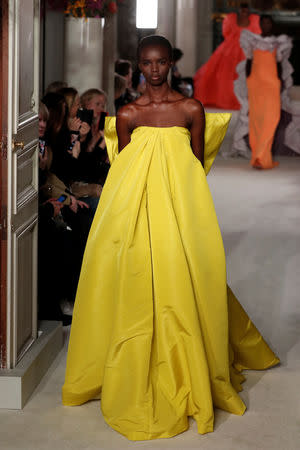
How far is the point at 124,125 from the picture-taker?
3332mm

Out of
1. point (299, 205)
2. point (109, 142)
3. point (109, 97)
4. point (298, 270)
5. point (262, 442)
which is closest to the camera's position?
point (262, 442)

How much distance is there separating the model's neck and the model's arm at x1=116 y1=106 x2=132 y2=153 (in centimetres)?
10

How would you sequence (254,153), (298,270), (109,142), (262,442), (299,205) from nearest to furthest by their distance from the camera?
(262,442) < (109,142) < (298,270) < (299,205) < (254,153)

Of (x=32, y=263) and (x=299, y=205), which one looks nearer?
(x=32, y=263)

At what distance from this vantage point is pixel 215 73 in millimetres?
14727

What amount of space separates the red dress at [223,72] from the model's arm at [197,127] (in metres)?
11.1

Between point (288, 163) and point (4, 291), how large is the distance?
291 inches

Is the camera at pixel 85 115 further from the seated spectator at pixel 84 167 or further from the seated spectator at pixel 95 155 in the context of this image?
the seated spectator at pixel 95 155

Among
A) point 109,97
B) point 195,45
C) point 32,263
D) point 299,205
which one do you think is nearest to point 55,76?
point 109,97

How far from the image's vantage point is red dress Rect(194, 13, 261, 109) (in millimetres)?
14453

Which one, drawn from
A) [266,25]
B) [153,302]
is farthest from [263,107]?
[153,302]

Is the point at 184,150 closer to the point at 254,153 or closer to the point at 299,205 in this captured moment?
the point at 299,205

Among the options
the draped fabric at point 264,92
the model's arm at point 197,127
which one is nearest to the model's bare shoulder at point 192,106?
the model's arm at point 197,127

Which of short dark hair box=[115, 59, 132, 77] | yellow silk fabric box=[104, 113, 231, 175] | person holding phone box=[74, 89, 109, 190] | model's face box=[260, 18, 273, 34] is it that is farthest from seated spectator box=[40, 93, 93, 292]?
model's face box=[260, 18, 273, 34]
